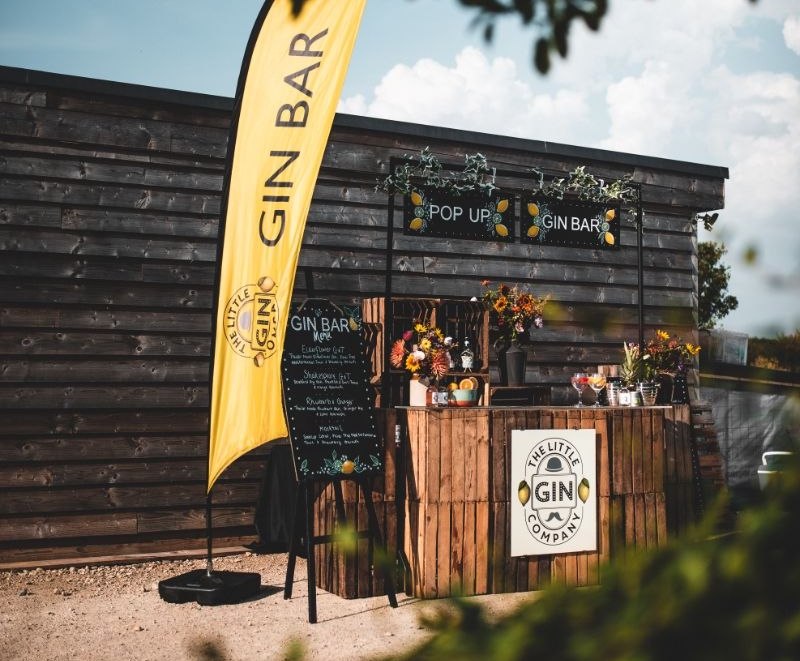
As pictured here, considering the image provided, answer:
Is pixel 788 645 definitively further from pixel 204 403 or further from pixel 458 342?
pixel 204 403

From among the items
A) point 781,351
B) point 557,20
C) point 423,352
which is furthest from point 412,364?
point 781,351

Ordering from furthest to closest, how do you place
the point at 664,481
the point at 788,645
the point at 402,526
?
1. the point at 664,481
2. the point at 402,526
3. the point at 788,645

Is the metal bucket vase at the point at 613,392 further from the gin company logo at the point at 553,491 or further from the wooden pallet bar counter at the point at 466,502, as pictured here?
the gin company logo at the point at 553,491

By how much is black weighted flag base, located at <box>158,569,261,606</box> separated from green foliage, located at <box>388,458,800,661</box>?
17.3 feet

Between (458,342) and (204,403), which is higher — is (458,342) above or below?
above

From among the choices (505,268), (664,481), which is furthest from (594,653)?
(505,268)

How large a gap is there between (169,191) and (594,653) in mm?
7471

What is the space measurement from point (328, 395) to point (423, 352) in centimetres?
102

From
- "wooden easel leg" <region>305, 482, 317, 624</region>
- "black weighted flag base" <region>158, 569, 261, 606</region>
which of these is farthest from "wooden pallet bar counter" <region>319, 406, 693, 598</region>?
"black weighted flag base" <region>158, 569, 261, 606</region>

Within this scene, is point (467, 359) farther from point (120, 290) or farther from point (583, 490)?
point (120, 290)

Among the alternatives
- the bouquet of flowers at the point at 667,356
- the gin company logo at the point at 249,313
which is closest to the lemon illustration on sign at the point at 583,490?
the bouquet of flowers at the point at 667,356

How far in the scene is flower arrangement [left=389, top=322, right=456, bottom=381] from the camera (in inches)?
269

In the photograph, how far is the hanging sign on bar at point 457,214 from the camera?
6.80 m

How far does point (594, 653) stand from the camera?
0.93 m
